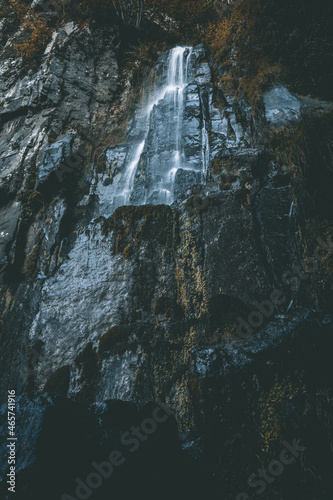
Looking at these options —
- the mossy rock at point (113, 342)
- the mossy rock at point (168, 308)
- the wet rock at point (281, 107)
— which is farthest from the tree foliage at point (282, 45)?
the mossy rock at point (113, 342)

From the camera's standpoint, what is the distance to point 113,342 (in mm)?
7879

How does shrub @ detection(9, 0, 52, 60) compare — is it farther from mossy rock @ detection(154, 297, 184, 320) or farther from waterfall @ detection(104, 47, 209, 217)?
mossy rock @ detection(154, 297, 184, 320)

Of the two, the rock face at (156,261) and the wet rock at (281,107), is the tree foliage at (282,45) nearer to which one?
the wet rock at (281,107)

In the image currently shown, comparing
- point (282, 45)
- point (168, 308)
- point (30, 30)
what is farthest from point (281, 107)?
point (30, 30)

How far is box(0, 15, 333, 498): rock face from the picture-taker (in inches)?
176

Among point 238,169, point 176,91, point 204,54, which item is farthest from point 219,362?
point 204,54

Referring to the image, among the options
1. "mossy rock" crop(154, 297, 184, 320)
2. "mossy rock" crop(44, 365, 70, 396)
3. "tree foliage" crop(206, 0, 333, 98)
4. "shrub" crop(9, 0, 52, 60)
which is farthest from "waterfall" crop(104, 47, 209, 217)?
"shrub" crop(9, 0, 52, 60)

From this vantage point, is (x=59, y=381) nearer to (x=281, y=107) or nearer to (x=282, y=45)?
(x=281, y=107)

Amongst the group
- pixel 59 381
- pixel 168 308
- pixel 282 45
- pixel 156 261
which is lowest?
pixel 59 381

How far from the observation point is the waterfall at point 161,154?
11.8m

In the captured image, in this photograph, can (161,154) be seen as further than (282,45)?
Yes

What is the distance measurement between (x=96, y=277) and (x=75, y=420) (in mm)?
6020

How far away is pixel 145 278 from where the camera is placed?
8.62 m

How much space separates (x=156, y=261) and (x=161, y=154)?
626 centimetres
